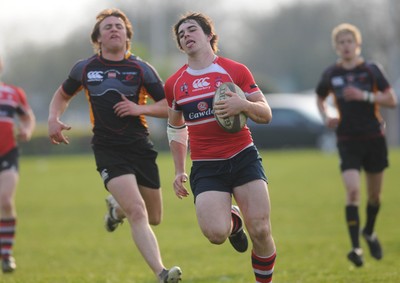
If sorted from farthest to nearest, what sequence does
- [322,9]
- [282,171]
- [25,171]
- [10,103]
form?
[322,9], [25,171], [282,171], [10,103]

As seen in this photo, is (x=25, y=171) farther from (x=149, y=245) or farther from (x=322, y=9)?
(x=322, y=9)

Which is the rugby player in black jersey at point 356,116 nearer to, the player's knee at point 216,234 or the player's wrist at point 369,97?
the player's wrist at point 369,97

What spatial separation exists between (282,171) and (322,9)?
4766 centimetres

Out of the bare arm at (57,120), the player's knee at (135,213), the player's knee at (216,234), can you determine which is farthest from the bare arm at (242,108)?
the bare arm at (57,120)

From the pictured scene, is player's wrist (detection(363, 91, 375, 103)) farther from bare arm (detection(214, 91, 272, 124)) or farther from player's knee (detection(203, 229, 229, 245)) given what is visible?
player's knee (detection(203, 229, 229, 245))

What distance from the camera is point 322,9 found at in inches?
2785

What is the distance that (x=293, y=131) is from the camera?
33.7m

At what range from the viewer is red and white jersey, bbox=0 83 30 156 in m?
10.3

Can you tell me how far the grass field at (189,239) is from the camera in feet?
29.9

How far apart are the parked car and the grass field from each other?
7620 millimetres

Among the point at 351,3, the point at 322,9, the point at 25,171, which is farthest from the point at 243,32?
the point at 25,171

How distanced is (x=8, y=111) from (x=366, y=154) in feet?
14.3

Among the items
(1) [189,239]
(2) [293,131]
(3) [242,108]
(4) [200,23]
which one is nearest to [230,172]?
(3) [242,108]

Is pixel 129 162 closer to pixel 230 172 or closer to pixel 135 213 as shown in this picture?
pixel 135 213
